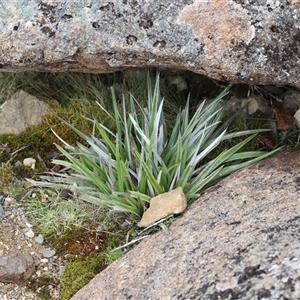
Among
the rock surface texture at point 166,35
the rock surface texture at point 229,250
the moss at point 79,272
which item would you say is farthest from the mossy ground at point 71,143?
the rock surface texture at point 166,35

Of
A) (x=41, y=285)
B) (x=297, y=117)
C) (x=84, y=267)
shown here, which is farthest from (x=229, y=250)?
(x=297, y=117)

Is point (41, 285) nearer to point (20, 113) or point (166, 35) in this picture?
point (20, 113)

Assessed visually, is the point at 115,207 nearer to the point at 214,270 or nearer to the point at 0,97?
the point at 214,270

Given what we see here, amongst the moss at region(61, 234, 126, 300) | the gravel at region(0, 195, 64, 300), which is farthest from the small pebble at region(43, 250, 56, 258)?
the moss at region(61, 234, 126, 300)

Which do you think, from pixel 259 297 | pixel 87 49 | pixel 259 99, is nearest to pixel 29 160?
pixel 87 49

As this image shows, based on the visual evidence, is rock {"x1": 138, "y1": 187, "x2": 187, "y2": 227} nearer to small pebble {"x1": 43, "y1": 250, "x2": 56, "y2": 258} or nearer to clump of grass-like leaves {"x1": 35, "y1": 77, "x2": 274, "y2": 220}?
clump of grass-like leaves {"x1": 35, "y1": 77, "x2": 274, "y2": 220}

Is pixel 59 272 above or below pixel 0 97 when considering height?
below

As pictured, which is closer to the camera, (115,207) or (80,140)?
(115,207)

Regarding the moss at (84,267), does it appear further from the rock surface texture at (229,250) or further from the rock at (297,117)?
the rock at (297,117)
